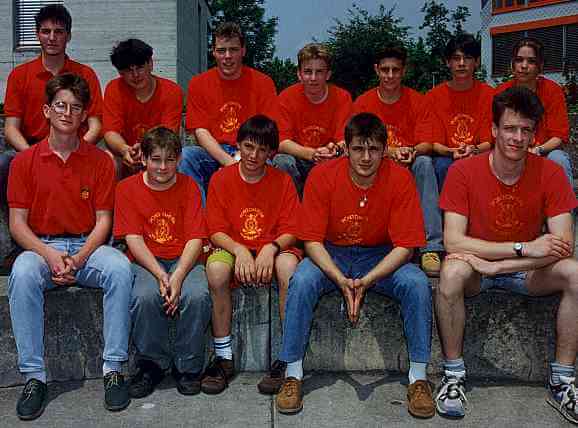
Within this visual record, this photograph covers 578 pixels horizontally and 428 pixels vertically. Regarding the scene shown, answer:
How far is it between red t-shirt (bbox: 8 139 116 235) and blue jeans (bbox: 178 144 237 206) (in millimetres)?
909

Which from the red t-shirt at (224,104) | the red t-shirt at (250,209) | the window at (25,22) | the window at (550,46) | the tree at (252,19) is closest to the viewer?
the red t-shirt at (250,209)

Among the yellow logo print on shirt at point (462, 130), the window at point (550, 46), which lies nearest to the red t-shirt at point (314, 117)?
the yellow logo print on shirt at point (462, 130)

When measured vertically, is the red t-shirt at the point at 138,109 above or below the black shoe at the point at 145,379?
above

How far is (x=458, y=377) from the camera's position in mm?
3570

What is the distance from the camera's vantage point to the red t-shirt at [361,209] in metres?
3.80

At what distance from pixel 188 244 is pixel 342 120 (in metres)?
1.75

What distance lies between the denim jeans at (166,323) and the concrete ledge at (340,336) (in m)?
0.33

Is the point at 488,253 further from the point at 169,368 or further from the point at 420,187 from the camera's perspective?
the point at 169,368

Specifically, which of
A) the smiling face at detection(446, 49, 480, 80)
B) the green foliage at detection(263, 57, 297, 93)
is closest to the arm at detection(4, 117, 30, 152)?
the smiling face at detection(446, 49, 480, 80)

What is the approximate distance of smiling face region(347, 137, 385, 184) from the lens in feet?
12.1

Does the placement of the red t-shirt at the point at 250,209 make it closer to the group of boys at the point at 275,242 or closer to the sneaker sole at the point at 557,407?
the group of boys at the point at 275,242

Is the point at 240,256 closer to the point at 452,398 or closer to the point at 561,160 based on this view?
the point at 452,398

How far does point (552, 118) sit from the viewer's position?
5.03 m

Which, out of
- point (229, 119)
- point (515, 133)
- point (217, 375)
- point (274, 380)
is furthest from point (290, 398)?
point (229, 119)
